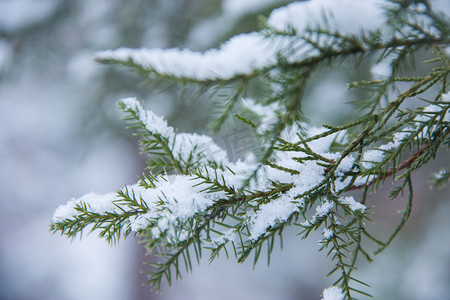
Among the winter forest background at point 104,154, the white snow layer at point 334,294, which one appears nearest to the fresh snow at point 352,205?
the white snow layer at point 334,294

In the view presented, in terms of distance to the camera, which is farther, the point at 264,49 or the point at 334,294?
the point at 264,49

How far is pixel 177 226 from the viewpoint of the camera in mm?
563

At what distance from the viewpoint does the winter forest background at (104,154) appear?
9.41 ft

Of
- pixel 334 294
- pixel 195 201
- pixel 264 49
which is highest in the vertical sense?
pixel 264 49

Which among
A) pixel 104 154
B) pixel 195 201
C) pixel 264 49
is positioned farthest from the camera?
pixel 104 154

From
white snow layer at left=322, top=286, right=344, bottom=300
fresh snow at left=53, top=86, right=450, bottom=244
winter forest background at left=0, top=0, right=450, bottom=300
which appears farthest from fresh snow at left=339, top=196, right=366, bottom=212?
winter forest background at left=0, top=0, right=450, bottom=300

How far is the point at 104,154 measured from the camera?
4.65 metres

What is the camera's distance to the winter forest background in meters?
2.87

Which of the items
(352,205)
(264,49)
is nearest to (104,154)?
(264,49)

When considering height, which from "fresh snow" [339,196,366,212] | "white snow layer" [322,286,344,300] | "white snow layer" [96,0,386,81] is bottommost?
"white snow layer" [322,286,344,300]

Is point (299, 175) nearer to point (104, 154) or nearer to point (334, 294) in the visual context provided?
point (334, 294)

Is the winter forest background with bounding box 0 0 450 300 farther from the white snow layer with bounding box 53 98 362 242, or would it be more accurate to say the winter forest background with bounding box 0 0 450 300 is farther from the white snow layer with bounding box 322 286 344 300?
the white snow layer with bounding box 322 286 344 300

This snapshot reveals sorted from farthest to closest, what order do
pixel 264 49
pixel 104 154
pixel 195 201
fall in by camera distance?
pixel 104 154 → pixel 264 49 → pixel 195 201

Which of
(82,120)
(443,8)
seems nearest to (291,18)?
(443,8)
